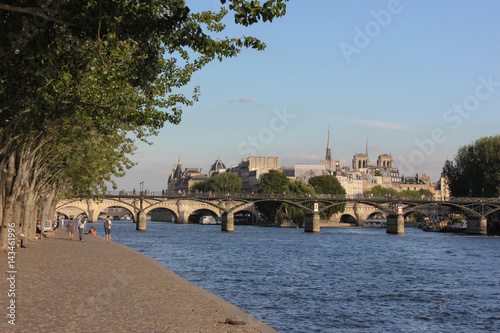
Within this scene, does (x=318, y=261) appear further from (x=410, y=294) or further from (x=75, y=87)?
(x=75, y=87)

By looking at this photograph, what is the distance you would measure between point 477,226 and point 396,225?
1293 cm

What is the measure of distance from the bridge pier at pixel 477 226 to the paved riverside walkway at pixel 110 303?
9444 centimetres

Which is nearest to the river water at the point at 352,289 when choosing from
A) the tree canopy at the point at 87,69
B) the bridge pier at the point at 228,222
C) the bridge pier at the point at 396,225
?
the tree canopy at the point at 87,69

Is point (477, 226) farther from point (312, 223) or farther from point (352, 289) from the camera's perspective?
point (352, 289)

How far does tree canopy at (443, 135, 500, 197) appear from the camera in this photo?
110688 mm

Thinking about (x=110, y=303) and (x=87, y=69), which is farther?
(x=87, y=69)

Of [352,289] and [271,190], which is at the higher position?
[271,190]

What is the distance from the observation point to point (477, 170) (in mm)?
115938

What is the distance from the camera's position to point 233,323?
14.3 metres

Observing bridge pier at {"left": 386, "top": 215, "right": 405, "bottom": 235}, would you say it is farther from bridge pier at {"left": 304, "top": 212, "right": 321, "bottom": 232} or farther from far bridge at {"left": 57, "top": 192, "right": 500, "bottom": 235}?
bridge pier at {"left": 304, "top": 212, "right": 321, "bottom": 232}

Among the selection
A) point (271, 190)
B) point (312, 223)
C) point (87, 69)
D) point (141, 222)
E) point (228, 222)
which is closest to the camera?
point (87, 69)

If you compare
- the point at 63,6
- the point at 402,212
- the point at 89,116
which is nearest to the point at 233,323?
the point at 63,6

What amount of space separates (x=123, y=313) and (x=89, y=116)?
44.9 feet

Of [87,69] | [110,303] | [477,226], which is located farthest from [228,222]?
[110,303]
